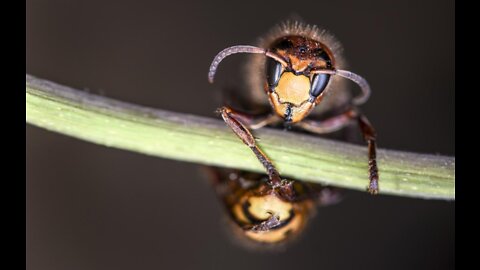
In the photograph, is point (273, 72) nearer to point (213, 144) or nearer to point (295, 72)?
point (295, 72)

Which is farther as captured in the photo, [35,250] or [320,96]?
[35,250]

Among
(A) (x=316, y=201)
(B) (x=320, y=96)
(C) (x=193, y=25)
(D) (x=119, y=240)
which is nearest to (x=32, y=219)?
(D) (x=119, y=240)

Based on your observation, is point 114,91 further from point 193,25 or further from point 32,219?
point 32,219

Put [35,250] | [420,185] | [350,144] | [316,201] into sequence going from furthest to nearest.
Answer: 1. [35,250]
2. [316,201]
3. [350,144]
4. [420,185]

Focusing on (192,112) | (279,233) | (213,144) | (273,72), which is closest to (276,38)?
(273,72)

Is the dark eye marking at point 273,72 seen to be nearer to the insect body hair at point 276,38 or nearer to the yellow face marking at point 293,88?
the yellow face marking at point 293,88

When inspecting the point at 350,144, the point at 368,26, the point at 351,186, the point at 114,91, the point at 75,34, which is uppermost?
the point at 368,26

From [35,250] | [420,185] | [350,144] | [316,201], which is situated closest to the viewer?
[420,185]

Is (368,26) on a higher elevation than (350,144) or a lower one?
higher
